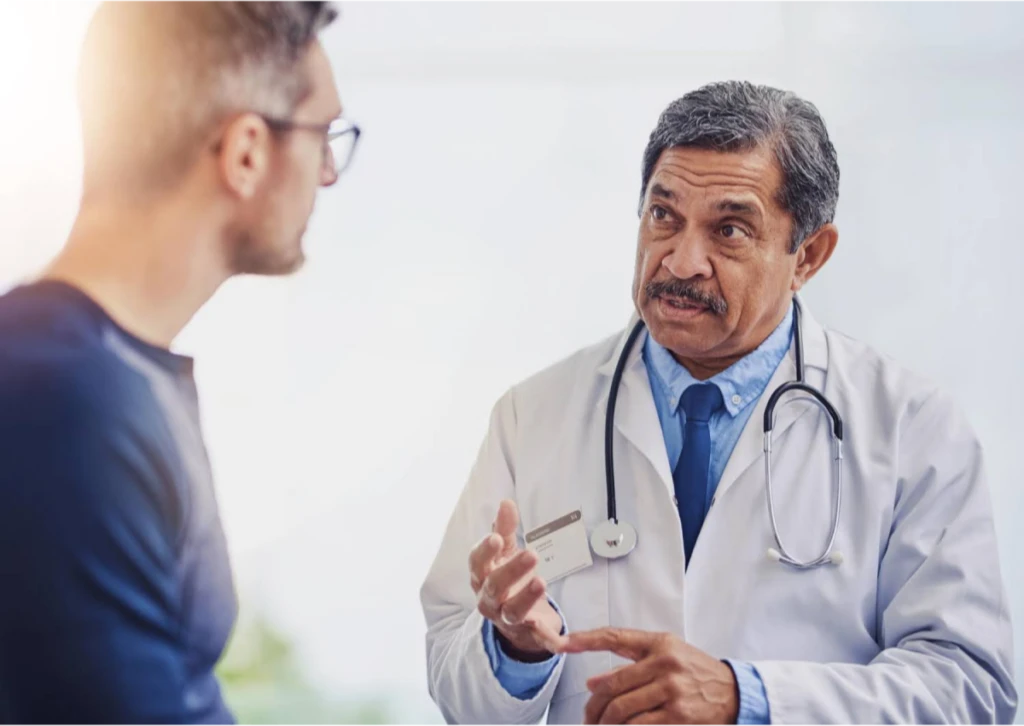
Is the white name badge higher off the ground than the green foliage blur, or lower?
higher

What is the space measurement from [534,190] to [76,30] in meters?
0.80

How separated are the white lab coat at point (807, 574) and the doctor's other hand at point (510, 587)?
0.38 feet

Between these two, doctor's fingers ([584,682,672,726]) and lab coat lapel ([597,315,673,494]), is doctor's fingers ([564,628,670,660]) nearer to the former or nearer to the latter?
doctor's fingers ([584,682,672,726])

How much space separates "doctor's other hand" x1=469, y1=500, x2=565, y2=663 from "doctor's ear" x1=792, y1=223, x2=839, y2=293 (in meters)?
0.67

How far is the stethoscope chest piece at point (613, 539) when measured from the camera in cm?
167

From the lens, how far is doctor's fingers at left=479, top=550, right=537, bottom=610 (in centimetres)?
140

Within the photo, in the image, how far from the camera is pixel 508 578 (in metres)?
1.42

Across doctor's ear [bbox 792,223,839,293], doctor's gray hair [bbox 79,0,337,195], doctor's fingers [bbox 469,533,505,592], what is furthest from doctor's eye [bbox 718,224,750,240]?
doctor's gray hair [bbox 79,0,337,195]

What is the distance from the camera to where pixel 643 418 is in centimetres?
176

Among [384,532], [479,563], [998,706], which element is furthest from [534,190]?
[998,706]

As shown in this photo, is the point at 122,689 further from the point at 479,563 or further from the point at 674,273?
the point at 674,273

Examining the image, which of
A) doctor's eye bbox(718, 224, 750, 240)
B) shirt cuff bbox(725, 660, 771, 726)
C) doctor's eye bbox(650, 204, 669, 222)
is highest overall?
doctor's eye bbox(650, 204, 669, 222)

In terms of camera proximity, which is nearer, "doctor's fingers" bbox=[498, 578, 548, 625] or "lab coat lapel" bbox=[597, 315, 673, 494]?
"doctor's fingers" bbox=[498, 578, 548, 625]

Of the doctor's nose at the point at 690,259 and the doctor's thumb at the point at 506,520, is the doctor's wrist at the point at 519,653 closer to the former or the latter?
the doctor's thumb at the point at 506,520
